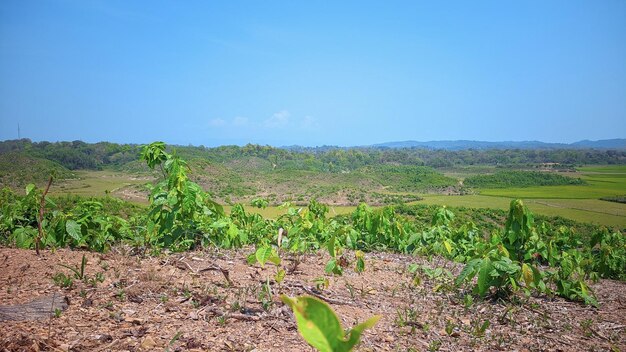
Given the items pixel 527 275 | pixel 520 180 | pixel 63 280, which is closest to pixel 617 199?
pixel 520 180

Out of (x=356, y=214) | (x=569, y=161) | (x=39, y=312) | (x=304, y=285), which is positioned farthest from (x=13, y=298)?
(x=569, y=161)

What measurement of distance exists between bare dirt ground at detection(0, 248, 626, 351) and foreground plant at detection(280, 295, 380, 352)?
1.72m

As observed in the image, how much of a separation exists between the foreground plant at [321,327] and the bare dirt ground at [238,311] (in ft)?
5.64

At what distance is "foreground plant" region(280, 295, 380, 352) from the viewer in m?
0.66

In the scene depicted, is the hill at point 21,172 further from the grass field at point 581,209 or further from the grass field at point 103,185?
Result: the grass field at point 581,209

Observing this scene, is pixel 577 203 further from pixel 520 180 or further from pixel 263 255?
pixel 263 255

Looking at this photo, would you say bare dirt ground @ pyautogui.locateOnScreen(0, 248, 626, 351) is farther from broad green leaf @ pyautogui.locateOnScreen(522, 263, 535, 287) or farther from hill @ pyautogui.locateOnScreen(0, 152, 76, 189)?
hill @ pyautogui.locateOnScreen(0, 152, 76, 189)

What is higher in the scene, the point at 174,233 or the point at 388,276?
the point at 174,233

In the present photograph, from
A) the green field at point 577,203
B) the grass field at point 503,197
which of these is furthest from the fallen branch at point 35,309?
the green field at point 577,203

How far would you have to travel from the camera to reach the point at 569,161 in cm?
12175

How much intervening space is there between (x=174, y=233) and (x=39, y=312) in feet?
6.07

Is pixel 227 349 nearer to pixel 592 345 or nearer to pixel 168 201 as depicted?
Result: pixel 168 201

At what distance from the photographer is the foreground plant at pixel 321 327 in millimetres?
660

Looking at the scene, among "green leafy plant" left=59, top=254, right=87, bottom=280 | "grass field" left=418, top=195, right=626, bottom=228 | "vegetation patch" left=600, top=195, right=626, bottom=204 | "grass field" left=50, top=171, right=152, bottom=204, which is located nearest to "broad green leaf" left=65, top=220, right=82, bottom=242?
"green leafy plant" left=59, top=254, right=87, bottom=280
